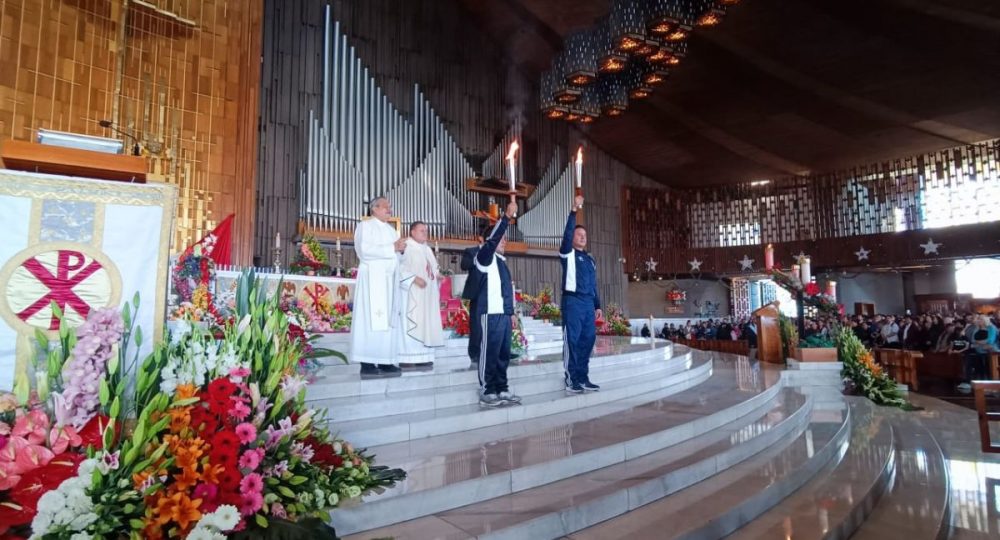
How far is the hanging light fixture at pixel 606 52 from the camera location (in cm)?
894

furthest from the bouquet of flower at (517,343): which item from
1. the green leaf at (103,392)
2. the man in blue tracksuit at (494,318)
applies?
the green leaf at (103,392)

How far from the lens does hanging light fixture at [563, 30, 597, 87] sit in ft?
30.1

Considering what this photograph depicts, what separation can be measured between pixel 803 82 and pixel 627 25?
507cm

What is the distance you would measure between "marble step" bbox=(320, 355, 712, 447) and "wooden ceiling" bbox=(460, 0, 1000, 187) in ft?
25.0

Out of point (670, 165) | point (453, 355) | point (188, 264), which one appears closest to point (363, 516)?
point (453, 355)

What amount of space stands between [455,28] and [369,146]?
4.19 metres

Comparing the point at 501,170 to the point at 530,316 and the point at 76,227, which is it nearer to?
the point at 530,316

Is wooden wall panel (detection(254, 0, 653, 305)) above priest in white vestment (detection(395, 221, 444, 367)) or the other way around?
above

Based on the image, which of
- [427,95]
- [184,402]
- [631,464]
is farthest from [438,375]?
[427,95]

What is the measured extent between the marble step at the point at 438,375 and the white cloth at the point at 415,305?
0.24 m

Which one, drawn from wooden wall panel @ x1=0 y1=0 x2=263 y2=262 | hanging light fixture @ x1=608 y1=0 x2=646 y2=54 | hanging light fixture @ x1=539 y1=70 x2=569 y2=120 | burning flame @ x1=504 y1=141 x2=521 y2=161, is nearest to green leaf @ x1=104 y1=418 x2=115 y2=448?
burning flame @ x1=504 y1=141 x2=521 y2=161

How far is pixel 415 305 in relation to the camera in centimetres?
465

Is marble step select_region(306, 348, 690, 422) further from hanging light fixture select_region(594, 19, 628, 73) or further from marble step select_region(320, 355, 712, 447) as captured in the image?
hanging light fixture select_region(594, 19, 628, 73)

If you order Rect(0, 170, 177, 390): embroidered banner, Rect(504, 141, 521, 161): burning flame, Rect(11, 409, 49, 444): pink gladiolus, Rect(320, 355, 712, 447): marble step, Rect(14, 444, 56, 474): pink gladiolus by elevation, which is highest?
Rect(504, 141, 521, 161): burning flame
